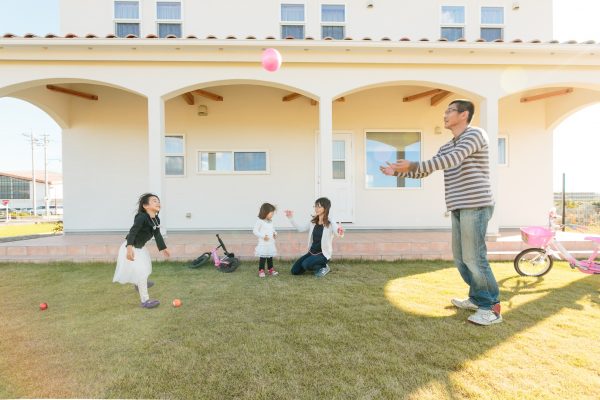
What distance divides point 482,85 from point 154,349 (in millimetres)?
6951

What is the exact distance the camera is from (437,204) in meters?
8.50

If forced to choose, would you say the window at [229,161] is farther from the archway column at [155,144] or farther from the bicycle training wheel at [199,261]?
the bicycle training wheel at [199,261]

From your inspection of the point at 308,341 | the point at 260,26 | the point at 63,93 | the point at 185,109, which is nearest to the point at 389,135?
the point at 260,26

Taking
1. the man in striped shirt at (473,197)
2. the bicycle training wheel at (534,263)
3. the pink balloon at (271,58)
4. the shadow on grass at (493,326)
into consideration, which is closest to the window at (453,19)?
the pink balloon at (271,58)

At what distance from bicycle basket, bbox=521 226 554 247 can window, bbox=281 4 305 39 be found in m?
7.09

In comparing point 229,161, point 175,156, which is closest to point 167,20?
point 175,156

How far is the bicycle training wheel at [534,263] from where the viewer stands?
15.5ft

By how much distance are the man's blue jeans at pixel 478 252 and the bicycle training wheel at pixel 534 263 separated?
2.20 meters

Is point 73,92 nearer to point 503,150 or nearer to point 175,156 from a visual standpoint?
point 175,156

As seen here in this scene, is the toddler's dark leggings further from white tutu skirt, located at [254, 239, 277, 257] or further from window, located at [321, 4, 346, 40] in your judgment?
window, located at [321, 4, 346, 40]

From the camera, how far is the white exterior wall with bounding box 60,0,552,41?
8328mm

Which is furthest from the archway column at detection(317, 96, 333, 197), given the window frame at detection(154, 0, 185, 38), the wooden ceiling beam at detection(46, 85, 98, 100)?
the wooden ceiling beam at detection(46, 85, 98, 100)

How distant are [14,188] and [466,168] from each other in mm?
78296

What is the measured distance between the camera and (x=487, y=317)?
3016mm
